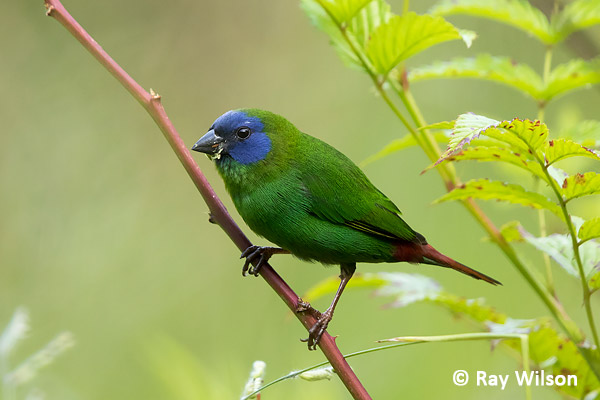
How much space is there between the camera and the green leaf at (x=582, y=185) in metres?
1.63

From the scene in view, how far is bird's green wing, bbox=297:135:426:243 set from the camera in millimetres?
2947

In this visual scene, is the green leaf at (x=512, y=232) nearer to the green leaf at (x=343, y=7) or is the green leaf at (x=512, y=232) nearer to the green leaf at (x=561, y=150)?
the green leaf at (x=561, y=150)

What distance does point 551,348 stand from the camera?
6.64 ft

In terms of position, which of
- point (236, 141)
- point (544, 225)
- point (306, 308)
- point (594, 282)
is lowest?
point (594, 282)

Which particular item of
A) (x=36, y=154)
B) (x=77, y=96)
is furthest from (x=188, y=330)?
(x=77, y=96)

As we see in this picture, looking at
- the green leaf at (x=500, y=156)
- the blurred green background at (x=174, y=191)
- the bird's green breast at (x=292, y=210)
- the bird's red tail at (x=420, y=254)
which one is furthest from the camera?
the blurred green background at (x=174, y=191)

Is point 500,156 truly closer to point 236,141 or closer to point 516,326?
point 516,326

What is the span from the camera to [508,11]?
2.44 m

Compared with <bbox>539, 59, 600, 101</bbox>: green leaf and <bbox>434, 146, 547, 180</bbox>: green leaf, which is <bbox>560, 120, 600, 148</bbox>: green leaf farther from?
<bbox>434, 146, 547, 180</bbox>: green leaf

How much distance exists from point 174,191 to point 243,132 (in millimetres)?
3280

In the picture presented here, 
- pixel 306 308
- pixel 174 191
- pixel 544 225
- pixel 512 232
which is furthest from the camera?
pixel 174 191

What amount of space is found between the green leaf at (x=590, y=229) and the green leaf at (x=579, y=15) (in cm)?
80

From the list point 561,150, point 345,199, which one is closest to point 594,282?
point 561,150

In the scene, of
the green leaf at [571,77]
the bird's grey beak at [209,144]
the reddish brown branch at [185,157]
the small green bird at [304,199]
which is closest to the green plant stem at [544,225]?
the green leaf at [571,77]
